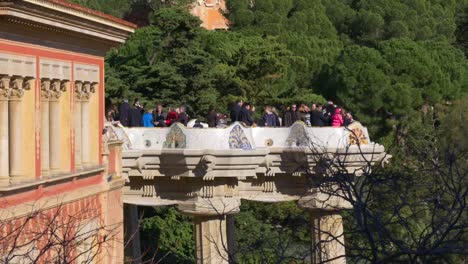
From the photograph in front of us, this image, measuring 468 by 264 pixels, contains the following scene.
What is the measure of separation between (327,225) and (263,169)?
193 cm

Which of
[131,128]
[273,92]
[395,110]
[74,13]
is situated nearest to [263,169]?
[131,128]

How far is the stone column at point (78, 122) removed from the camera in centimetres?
2727

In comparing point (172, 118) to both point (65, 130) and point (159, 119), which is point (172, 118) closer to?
point (159, 119)

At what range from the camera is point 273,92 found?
59.4 m

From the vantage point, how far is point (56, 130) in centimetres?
2577

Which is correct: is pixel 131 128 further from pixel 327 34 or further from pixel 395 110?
pixel 327 34

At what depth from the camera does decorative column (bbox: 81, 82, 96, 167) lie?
1093 inches

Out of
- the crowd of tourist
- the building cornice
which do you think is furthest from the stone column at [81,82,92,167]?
the crowd of tourist

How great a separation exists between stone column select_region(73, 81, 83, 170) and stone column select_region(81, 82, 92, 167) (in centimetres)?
16

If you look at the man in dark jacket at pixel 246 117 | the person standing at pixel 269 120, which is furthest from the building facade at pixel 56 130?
the person standing at pixel 269 120

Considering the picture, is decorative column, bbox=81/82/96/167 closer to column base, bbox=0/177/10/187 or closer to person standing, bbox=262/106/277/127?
column base, bbox=0/177/10/187

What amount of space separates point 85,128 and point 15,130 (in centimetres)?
487

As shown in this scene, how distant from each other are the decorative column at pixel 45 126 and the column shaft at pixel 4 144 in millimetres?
1845

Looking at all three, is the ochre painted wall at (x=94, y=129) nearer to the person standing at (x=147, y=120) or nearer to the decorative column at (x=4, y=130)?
the person standing at (x=147, y=120)
